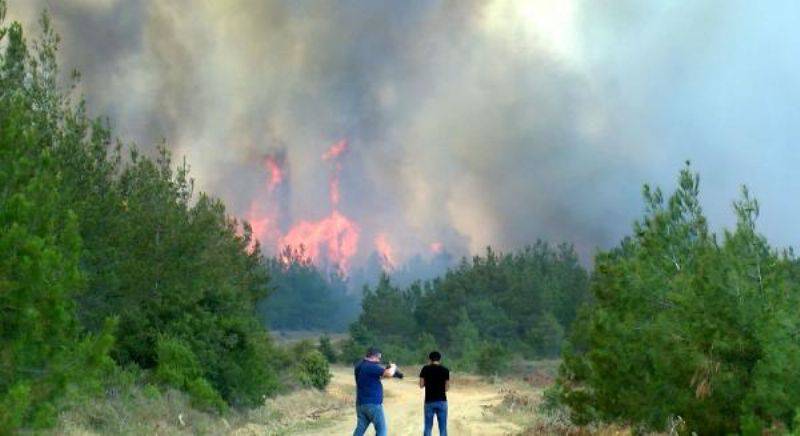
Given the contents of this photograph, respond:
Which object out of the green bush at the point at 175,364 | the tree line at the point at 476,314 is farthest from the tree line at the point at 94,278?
the tree line at the point at 476,314

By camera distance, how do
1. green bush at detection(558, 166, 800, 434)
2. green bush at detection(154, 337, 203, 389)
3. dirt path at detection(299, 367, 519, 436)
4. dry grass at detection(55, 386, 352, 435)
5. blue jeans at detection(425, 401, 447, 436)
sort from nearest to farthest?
1. green bush at detection(558, 166, 800, 434)
2. blue jeans at detection(425, 401, 447, 436)
3. dry grass at detection(55, 386, 352, 435)
4. dirt path at detection(299, 367, 519, 436)
5. green bush at detection(154, 337, 203, 389)

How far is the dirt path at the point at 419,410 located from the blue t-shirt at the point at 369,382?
7598mm

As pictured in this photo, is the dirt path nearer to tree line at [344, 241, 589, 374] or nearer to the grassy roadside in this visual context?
the grassy roadside

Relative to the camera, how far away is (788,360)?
12633mm

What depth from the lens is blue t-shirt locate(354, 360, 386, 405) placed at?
14200 millimetres

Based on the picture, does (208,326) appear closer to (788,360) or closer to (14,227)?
(14,227)

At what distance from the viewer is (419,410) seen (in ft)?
100

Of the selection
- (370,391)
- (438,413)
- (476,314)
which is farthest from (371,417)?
(476,314)

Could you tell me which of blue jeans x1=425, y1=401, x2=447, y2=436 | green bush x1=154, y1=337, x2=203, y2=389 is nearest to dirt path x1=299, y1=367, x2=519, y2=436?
Result: green bush x1=154, y1=337, x2=203, y2=389

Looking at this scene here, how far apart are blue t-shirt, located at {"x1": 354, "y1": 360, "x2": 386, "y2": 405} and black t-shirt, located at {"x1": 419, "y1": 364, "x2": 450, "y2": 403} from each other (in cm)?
150

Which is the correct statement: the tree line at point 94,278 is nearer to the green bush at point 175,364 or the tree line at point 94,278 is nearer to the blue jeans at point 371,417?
the green bush at point 175,364

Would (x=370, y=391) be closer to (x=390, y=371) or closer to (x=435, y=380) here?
(x=390, y=371)

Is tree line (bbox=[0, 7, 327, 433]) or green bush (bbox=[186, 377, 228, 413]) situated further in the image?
green bush (bbox=[186, 377, 228, 413])

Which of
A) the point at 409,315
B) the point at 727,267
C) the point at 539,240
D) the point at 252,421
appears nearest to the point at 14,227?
the point at 727,267
